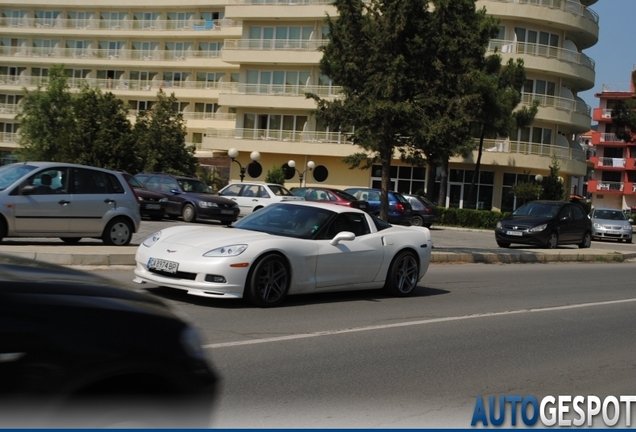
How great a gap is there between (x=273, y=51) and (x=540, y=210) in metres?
33.4

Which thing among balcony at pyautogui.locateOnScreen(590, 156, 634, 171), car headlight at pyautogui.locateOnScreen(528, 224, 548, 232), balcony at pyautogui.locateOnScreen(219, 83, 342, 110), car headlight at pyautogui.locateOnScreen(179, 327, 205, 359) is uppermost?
balcony at pyautogui.locateOnScreen(219, 83, 342, 110)

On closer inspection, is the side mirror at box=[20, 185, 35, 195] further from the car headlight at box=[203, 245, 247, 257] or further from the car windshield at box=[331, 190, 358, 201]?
A: the car windshield at box=[331, 190, 358, 201]

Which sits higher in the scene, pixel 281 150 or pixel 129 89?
pixel 129 89

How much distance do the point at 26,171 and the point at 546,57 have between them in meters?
47.0

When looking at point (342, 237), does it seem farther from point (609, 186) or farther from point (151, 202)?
point (609, 186)

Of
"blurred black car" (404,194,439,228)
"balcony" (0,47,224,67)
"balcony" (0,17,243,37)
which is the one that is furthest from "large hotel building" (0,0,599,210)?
"blurred black car" (404,194,439,228)

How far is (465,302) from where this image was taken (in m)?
12.9

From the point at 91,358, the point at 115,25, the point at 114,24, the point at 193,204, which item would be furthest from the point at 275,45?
the point at 91,358

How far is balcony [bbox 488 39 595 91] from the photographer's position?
54.9 meters

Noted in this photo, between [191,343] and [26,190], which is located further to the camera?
[26,190]

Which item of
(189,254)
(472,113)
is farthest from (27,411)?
(472,113)

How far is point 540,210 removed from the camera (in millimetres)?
28484

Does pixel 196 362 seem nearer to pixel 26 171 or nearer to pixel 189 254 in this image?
pixel 189 254

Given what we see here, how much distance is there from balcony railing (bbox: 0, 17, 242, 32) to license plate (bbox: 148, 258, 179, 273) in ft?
199
